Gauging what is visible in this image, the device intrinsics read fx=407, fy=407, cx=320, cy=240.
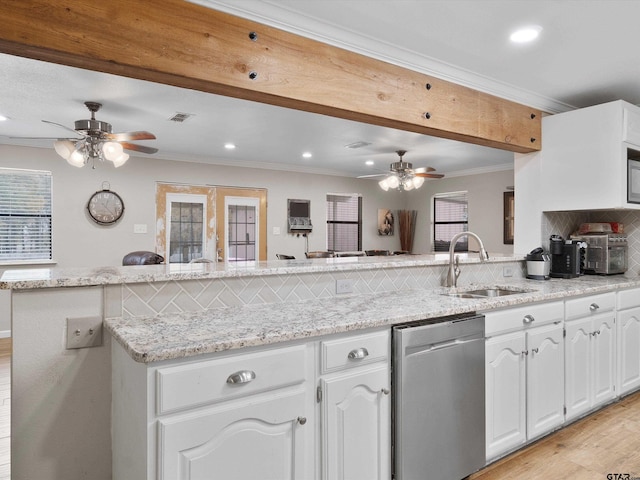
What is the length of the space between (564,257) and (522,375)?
4.76ft

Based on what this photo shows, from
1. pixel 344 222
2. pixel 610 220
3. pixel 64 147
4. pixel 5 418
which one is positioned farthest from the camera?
pixel 344 222

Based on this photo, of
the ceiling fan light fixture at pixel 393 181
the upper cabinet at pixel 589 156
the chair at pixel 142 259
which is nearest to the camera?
the upper cabinet at pixel 589 156

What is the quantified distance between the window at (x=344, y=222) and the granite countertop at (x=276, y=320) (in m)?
5.46

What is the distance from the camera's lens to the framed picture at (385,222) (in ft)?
27.6

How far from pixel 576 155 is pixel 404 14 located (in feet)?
6.74

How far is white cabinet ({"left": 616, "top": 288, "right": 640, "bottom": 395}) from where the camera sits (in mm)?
2903

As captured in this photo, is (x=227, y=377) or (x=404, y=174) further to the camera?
(x=404, y=174)

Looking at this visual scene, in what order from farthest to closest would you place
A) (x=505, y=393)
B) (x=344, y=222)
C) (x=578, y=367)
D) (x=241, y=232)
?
(x=344, y=222), (x=241, y=232), (x=578, y=367), (x=505, y=393)

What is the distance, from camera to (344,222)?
8.10 metres

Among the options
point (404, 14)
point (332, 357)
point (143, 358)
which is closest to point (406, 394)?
point (332, 357)

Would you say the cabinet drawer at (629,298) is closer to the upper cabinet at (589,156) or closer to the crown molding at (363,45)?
the upper cabinet at (589,156)

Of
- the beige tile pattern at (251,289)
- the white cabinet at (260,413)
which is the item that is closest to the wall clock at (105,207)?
the beige tile pattern at (251,289)

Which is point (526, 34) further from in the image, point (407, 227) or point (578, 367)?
point (407, 227)

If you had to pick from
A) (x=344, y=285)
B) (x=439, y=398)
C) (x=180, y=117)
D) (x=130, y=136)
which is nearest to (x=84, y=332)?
(x=344, y=285)
